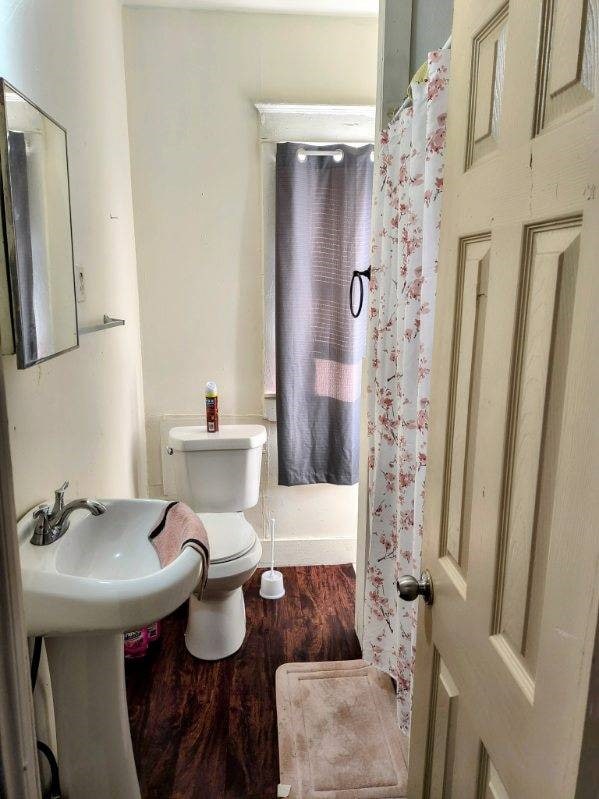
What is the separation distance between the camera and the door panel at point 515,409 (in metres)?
0.52

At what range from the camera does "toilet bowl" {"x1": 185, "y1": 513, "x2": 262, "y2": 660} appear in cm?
189

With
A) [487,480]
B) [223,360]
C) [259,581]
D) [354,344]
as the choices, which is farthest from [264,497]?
[487,480]

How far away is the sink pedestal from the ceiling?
232 cm

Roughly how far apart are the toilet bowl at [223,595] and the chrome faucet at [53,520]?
712 mm

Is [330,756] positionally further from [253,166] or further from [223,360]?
[253,166]

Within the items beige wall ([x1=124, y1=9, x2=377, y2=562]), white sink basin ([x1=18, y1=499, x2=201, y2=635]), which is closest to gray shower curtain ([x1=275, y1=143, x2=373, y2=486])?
beige wall ([x1=124, y1=9, x2=377, y2=562])

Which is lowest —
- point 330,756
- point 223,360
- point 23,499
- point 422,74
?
point 330,756

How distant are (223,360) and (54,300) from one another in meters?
1.20

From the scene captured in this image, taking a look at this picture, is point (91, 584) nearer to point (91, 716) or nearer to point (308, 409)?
point (91, 716)

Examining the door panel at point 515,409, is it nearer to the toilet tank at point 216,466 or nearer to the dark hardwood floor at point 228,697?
the dark hardwood floor at point 228,697

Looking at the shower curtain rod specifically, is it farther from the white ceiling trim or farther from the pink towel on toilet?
the pink towel on toilet

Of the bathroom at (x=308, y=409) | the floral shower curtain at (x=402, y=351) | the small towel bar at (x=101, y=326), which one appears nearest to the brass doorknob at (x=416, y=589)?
the bathroom at (x=308, y=409)

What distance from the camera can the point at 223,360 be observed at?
251 cm

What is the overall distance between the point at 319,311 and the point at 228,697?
156 cm
